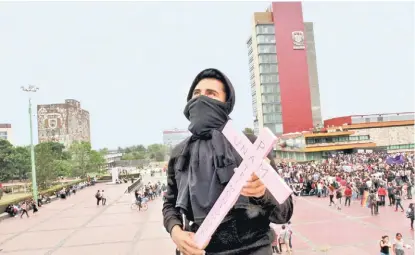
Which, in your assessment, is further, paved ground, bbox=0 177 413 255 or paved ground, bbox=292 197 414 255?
paved ground, bbox=0 177 413 255

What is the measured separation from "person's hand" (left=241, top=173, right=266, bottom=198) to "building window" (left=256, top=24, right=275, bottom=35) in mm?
71294

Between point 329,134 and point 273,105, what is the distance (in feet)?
66.3

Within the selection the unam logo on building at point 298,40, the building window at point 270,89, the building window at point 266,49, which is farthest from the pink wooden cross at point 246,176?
the building window at point 266,49

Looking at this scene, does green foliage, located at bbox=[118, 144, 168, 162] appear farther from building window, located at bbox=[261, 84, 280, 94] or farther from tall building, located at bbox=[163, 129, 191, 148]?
building window, located at bbox=[261, 84, 280, 94]

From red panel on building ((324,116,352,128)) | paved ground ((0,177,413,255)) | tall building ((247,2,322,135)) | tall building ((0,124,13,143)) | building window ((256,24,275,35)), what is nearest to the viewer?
paved ground ((0,177,413,255))

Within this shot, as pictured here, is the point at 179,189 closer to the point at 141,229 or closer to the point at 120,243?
the point at 120,243

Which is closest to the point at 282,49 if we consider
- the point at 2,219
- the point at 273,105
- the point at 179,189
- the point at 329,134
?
the point at 273,105

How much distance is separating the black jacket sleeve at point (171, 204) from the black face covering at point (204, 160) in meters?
0.10

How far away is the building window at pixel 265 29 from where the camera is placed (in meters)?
69.3

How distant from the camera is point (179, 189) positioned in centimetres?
189

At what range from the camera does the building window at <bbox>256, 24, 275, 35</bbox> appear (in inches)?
2729

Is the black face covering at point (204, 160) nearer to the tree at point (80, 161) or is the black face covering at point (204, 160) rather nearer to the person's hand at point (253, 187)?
the person's hand at point (253, 187)

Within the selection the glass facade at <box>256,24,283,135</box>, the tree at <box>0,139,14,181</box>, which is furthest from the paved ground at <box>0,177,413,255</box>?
the glass facade at <box>256,24,283,135</box>

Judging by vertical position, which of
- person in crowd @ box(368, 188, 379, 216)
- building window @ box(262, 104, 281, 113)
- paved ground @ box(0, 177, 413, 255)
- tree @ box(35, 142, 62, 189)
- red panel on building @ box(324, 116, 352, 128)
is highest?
building window @ box(262, 104, 281, 113)
